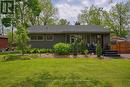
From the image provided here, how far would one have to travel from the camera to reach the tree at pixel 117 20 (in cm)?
6359

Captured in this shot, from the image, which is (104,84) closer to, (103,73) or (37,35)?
(103,73)

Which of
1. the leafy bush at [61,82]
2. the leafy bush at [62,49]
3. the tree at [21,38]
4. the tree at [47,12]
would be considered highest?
the tree at [47,12]

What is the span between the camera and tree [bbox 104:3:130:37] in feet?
209

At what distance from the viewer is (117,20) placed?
212 ft

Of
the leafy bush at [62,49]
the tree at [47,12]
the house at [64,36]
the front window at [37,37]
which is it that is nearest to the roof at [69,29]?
the house at [64,36]

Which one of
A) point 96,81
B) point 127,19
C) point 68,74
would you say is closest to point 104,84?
point 96,81

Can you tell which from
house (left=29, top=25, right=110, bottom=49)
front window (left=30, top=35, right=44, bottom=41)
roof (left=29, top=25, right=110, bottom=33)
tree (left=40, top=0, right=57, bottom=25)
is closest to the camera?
roof (left=29, top=25, right=110, bottom=33)

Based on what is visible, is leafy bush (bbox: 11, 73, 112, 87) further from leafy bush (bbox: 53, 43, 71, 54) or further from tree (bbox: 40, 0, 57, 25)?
tree (bbox: 40, 0, 57, 25)

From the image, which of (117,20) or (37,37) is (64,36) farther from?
(117,20)

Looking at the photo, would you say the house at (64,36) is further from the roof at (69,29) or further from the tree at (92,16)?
the tree at (92,16)

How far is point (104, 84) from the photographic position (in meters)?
12.3

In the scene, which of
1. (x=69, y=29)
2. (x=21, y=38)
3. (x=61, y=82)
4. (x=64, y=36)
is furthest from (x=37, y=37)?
(x=61, y=82)

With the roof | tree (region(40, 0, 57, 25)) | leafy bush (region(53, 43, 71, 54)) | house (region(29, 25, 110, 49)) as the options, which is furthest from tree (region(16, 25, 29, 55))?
tree (region(40, 0, 57, 25))

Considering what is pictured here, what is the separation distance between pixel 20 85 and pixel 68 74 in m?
3.64
